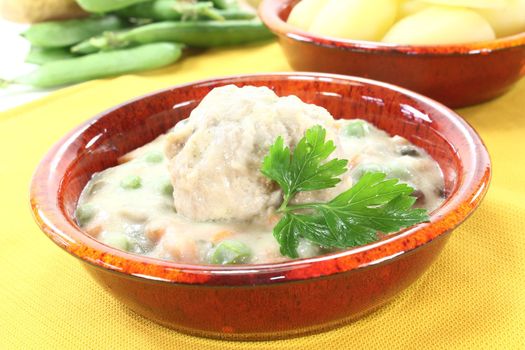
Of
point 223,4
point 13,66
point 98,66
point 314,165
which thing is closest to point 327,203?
point 314,165

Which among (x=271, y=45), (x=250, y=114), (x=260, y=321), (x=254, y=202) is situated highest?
(x=250, y=114)

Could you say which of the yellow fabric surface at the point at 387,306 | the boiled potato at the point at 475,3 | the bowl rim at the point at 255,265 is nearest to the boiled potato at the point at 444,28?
the boiled potato at the point at 475,3

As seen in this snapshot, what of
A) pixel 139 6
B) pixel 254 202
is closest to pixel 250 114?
pixel 254 202

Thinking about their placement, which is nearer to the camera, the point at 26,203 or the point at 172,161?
the point at 172,161

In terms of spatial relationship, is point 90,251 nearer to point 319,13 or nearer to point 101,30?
point 319,13

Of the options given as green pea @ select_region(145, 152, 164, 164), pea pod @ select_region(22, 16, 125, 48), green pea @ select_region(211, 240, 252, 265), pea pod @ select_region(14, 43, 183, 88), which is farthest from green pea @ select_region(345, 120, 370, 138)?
pea pod @ select_region(22, 16, 125, 48)

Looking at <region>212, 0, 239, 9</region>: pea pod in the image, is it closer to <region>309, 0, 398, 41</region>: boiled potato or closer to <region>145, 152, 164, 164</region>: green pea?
<region>309, 0, 398, 41</region>: boiled potato

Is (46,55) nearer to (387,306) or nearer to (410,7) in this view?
(410,7)

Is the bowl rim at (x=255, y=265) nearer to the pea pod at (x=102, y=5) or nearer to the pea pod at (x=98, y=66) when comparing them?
the pea pod at (x=98, y=66)
